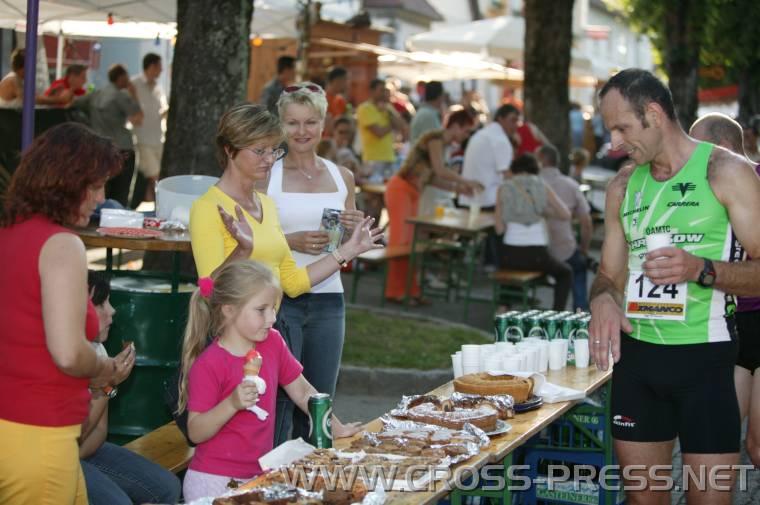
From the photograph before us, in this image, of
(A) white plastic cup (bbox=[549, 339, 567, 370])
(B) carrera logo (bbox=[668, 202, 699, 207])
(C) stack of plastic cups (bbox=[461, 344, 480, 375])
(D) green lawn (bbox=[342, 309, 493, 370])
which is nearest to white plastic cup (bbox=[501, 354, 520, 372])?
(C) stack of plastic cups (bbox=[461, 344, 480, 375])

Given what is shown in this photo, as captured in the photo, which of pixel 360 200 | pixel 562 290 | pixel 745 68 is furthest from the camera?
pixel 745 68

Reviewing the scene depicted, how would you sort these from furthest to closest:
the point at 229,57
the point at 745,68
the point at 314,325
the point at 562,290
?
the point at 745,68 < the point at 562,290 < the point at 229,57 < the point at 314,325

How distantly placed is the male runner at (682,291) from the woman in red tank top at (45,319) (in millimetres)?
1906

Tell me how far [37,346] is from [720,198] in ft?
7.97

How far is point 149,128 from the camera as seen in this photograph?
15.9m

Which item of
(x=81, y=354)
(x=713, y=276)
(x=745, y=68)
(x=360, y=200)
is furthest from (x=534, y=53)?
(x=81, y=354)

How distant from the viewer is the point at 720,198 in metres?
4.33

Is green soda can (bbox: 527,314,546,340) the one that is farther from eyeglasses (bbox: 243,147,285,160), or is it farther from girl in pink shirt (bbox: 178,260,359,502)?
girl in pink shirt (bbox: 178,260,359,502)

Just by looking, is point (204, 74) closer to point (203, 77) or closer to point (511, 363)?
point (203, 77)

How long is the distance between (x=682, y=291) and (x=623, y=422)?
566 millimetres

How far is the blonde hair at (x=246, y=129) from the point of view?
4.97 meters

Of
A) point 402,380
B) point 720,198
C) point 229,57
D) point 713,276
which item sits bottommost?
point 402,380

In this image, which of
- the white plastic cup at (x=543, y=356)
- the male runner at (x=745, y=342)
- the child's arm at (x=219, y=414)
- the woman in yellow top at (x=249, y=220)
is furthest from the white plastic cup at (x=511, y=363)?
the child's arm at (x=219, y=414)

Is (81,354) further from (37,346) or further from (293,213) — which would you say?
(293,213)
